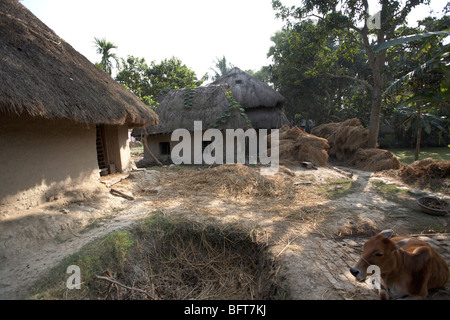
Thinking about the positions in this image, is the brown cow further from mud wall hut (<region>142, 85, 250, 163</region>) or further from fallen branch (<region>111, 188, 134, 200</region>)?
mud wall hut (<region>142, 85, 250, 163</region>)

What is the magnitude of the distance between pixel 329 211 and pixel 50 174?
19.0 ft

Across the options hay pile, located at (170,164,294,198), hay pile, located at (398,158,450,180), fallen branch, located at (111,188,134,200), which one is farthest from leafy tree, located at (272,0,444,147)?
fallen branch, located at (111,188,134,200)

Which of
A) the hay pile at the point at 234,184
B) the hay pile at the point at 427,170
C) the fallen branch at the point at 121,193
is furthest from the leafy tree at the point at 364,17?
the fallen branch at the point at 121,193

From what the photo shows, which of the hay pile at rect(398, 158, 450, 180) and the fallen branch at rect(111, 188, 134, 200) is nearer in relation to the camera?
the fallen branch at rect(111, 188, 134, 200)

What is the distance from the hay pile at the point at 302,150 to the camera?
1080 centimetres

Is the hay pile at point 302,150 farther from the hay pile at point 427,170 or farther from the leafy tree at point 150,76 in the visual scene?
the leafy tree at point 150,76

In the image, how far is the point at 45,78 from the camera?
4.29 meters

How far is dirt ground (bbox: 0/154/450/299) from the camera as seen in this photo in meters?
2.83

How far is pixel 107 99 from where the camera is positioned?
18.5 ft

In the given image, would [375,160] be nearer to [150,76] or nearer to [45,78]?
[45,78]

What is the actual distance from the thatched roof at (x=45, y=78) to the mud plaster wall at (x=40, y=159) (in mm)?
444

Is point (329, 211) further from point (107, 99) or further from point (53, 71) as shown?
point (53, 71)

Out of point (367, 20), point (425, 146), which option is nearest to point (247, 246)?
point (367, 20)

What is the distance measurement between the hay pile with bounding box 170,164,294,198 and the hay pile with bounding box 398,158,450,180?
3923 mm
